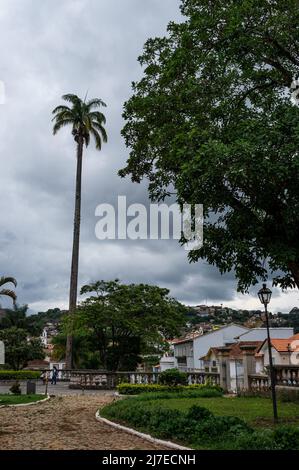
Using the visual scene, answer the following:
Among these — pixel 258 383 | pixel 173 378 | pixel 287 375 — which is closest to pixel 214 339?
pixel 173 378

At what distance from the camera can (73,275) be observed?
4022 centimetres

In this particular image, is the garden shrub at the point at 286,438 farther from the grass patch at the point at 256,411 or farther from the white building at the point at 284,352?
the white building at the point at 284,352

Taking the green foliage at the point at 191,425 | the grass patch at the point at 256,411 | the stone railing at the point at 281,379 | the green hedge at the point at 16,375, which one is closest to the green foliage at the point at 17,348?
the green hedge at the point at 16,375

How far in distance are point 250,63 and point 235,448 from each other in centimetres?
985

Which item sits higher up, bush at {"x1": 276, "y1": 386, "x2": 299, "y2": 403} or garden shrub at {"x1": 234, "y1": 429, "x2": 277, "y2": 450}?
bush at {"x1": 276, "y1": 386, "x2": 299, "y2": 403}

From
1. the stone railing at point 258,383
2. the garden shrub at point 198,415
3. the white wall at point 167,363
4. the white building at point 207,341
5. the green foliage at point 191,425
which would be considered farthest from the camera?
the white wall at point 167,363

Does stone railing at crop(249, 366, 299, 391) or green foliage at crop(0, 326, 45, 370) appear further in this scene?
green foliage at crop(0, 326, 45, 370)

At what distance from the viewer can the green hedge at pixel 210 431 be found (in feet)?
27.0

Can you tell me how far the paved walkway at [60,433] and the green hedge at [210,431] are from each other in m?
0.53

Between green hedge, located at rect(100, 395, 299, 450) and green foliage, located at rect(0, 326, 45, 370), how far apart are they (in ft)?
122

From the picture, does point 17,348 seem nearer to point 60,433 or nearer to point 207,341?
point 207,341

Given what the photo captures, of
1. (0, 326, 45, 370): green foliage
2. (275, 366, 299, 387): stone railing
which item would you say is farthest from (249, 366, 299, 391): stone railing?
(0, 326, 45, 370): green foliage

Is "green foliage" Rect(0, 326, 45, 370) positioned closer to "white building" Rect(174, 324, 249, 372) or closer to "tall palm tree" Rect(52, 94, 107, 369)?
"tall palm tree" Rect(52, 94, 107, 369)

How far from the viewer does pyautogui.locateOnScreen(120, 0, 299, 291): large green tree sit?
36.7 ft
